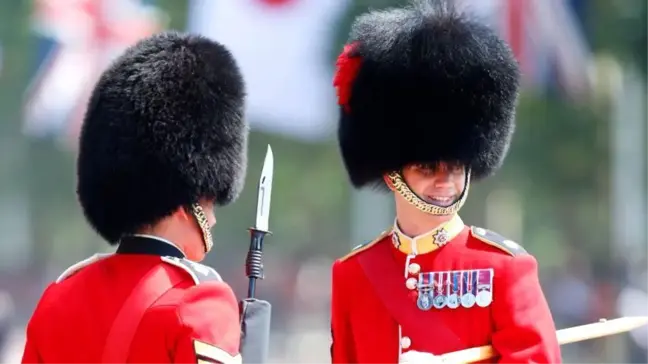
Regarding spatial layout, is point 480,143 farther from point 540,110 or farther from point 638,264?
point 540,110

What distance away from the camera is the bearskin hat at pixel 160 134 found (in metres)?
2.90

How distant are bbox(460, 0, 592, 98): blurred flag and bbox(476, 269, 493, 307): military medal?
318 inches

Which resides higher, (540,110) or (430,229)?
(540,110)

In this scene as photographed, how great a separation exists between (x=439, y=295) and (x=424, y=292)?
0.14 ft

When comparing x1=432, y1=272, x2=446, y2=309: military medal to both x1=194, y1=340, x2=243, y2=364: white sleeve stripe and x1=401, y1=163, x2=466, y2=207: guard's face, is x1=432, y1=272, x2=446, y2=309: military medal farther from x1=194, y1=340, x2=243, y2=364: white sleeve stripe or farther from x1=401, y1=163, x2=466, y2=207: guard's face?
x1=194, y1=340, x2=243, y2=364: white sleeve stripe

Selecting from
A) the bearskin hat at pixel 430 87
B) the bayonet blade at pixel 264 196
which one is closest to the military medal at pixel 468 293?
the bearskin hat at pixel 430 87

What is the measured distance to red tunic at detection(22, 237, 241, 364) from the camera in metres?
2.70

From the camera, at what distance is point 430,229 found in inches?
124

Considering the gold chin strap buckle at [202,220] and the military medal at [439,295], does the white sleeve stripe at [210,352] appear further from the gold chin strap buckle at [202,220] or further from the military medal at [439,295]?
the military medal at [439,295]

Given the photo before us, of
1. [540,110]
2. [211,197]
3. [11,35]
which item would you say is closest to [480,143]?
Answer: [211,197]

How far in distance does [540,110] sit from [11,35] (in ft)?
24.6

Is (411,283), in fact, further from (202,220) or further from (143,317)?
(143,317)

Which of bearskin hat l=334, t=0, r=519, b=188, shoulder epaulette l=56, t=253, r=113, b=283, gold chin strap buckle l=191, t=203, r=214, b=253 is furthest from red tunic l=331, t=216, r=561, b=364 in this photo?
shoulder epaulette l=56, t=253, r=113, b=283

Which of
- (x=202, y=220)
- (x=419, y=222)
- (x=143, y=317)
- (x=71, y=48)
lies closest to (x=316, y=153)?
(x=71, y=48)
